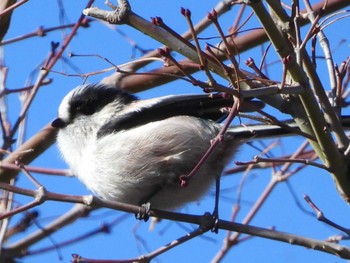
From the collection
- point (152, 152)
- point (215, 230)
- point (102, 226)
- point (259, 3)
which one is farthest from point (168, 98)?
point (259, 3)

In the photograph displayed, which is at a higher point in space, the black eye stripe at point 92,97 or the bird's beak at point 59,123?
the black eye stripe at point 92,97

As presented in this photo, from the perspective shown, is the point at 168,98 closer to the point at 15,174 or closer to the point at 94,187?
the point at 94,187

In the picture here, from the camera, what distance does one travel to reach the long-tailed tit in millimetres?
3145

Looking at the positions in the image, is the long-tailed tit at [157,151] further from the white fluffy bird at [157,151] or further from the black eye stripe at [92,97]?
the black eye stripe at [92,97]

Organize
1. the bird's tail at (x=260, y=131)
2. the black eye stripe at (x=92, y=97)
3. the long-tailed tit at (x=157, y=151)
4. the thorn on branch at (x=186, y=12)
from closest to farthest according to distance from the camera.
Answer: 1. the thorn on branch at (x=186, y=12)
2. the bird's tail at (x=260, y=131)
3. the long-tailed tit at (x=157, y=151)
4. the black eye stripe at (x=92, y=97)

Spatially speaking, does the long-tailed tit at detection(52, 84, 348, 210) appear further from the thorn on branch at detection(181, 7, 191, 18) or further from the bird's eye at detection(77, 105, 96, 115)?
the thorn on branch at detection(181, 7, 191, 18)

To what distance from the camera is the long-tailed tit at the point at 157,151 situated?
3.14m

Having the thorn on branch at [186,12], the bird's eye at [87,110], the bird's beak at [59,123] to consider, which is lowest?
the thorn on branch at [186,12]

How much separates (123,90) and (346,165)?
63.7 inches

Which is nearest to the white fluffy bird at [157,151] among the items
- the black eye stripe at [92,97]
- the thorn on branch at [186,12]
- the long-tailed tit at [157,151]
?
the long-tailed tit at [157,151]

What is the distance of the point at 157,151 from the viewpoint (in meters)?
3.17

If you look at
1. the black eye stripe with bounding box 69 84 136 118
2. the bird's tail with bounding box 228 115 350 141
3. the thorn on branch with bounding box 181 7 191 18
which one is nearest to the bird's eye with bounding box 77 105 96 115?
the black eye stripe with bounding box 69 84 136 118

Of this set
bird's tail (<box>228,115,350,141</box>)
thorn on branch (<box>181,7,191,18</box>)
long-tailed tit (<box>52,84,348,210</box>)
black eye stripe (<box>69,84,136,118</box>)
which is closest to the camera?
thorn on branch (<box>181,7,191,18</box>)

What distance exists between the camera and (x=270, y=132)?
2861 mm
